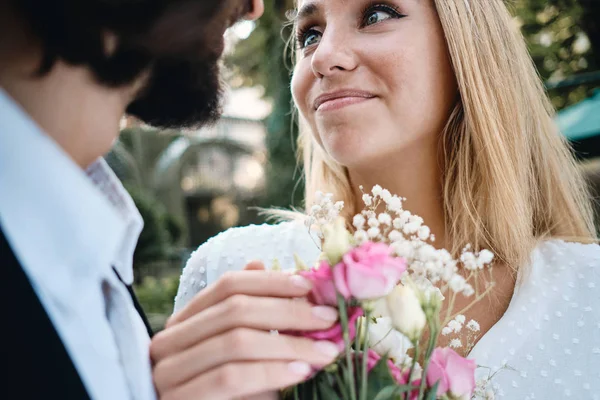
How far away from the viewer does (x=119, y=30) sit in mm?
795

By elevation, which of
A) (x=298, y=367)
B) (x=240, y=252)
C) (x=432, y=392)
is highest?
(x=298, y=367)

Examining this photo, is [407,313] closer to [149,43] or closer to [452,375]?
[452,375]

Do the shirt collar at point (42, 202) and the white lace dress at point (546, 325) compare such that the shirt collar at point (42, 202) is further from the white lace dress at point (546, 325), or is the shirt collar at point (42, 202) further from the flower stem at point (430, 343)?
the white lace dress at point (546, 325)

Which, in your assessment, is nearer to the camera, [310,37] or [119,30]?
[119,30]

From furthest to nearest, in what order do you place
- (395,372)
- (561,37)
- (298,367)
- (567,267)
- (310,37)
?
(561,37) < (310,37) < (567,267) < (395,372) < (298,367)

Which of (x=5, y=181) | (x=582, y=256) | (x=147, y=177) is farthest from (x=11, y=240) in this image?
(x=147, y=177)

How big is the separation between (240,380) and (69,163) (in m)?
0.40

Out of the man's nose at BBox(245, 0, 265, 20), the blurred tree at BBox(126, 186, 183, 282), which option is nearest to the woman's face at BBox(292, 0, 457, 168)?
the man's nose at BBox(245, 0, 265, 20)

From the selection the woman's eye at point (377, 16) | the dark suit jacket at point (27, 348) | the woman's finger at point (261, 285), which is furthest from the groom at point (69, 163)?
the woman's eye at point (377, 16)

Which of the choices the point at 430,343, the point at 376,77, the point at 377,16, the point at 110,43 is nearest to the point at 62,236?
the point at 110,43

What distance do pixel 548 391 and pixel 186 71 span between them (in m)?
1.43

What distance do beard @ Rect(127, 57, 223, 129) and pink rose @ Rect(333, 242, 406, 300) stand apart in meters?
0.35

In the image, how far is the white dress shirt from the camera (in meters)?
0.76

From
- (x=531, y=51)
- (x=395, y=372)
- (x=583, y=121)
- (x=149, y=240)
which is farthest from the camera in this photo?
(x=149, y=240)
